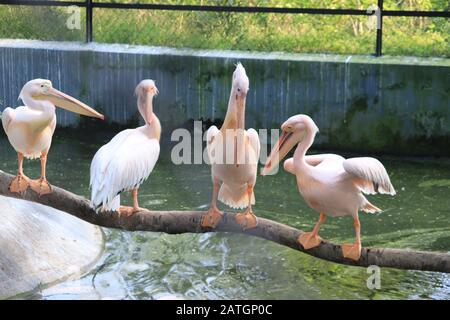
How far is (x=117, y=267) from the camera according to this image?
A: 566 centimetres

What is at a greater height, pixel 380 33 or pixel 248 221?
pixel 380 33

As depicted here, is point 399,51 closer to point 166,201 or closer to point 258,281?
point 166,201

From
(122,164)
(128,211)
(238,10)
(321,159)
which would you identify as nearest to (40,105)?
(122,164)

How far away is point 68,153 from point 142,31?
1513mm

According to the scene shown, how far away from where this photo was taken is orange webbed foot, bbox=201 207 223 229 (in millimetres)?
3869

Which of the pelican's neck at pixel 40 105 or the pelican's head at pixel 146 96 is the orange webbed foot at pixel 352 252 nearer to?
the pelican's head at pixel 146 96

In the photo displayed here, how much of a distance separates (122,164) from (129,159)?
0.12 ft

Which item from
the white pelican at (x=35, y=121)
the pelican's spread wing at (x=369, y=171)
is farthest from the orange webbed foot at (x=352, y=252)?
the white pelican at (x=35, y=121)

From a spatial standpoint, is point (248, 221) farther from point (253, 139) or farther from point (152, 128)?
point (152, 128)

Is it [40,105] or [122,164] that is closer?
[122,164]

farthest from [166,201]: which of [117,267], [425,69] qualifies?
[425,69]

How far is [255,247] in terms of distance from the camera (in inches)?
241

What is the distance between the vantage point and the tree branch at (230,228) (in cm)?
370

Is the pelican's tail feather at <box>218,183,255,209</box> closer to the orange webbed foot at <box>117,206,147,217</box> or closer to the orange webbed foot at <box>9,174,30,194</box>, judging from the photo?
the orange webbed foot at <box>117,206,147,217</box>
